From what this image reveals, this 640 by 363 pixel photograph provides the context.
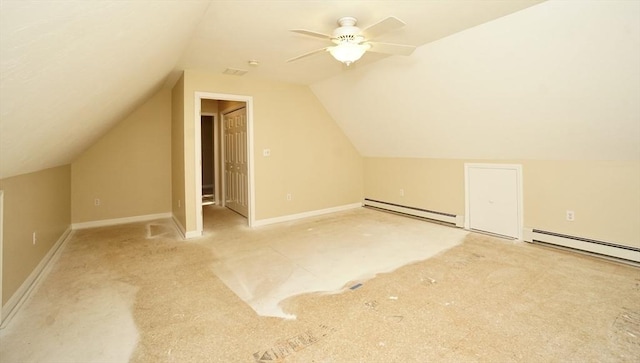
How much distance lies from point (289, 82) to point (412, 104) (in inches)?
82.0

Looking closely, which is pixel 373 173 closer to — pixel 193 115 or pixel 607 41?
pixel 193 115

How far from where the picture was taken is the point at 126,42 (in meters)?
1.79

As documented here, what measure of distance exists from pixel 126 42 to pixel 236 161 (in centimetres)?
387

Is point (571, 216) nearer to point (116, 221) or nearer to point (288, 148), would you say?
point (288, 148)

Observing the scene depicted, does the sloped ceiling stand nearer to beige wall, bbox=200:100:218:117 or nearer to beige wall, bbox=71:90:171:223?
beige wall, bbox=71:90:171:223

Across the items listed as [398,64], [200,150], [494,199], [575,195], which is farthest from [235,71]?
[575,195]

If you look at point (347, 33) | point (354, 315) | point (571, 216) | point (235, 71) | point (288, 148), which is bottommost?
point (354, 315)

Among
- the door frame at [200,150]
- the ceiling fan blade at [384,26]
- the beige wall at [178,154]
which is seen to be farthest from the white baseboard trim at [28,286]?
the ceiling fan blade at [384,26]

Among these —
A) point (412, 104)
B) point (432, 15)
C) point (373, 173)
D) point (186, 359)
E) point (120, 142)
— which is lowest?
point (186, 359)

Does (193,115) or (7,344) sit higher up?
(193,115)

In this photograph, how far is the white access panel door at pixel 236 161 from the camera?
5.18 meters

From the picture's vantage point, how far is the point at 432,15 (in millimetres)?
2625

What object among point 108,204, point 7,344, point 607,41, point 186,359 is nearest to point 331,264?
point 186,359

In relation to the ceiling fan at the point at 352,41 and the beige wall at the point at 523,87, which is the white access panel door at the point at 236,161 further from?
the ceiling fan at the point at 352,41
